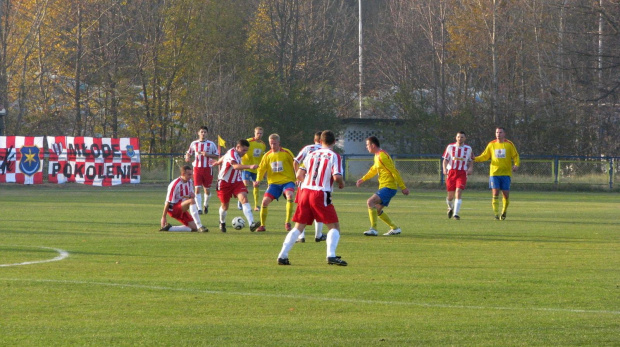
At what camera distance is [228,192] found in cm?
1752

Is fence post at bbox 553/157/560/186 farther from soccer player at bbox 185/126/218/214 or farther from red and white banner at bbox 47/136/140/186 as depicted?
soccer player at bbox 185/126/218/214

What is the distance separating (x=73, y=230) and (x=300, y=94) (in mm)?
35711

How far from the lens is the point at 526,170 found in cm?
4091

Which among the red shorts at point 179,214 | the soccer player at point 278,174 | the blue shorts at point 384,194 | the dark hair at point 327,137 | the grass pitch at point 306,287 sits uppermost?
the dark hair at point 327,137

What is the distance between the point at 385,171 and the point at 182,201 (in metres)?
3.78

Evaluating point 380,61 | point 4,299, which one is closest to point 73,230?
point 4,299

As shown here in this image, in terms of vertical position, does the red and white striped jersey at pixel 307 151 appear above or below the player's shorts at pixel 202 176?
Result: above

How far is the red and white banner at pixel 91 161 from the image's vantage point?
38.5 meters

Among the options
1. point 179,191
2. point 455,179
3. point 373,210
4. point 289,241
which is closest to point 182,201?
point 179,191

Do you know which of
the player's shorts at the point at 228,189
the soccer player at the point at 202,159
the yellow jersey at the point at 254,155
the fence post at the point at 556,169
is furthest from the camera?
the fence post at the point at 556,169

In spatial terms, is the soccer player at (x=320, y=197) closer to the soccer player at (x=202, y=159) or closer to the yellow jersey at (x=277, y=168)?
the yellow jersey at (x=277, y=168)

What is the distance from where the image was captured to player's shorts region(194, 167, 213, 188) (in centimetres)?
2180

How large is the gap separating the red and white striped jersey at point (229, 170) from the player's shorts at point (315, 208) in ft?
20.4

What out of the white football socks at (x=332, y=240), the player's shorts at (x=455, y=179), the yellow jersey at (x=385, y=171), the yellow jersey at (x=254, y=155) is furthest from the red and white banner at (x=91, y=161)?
the white football socks at (x=332, y=240)
